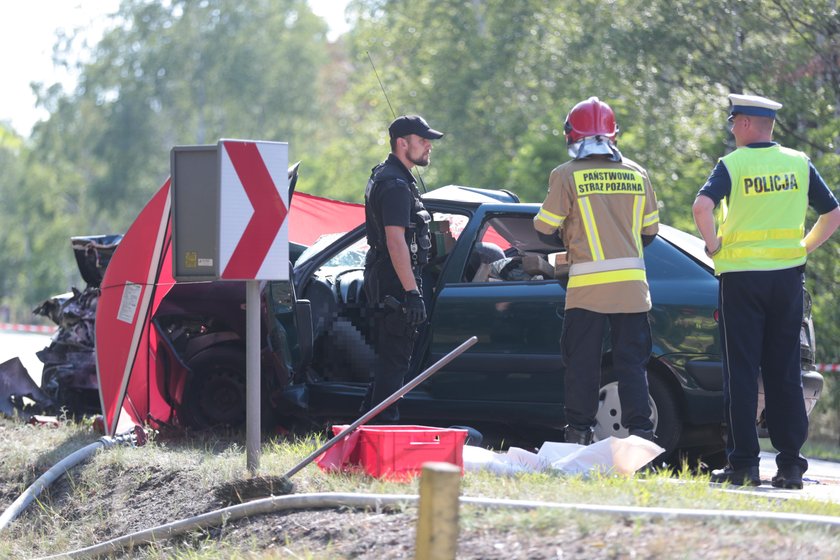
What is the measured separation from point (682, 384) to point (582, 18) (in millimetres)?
17393

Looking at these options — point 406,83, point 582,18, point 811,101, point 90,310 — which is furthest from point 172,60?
point 90,310

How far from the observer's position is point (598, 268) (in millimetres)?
6355

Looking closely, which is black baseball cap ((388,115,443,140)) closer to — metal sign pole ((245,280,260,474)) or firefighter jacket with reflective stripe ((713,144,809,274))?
metal sign pole ((245,280,260,474))

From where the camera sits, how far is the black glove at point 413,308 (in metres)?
6.76

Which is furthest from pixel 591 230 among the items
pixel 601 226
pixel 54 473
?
pixel 54 473

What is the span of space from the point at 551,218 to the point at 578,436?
1116mm

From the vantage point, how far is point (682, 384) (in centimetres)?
691

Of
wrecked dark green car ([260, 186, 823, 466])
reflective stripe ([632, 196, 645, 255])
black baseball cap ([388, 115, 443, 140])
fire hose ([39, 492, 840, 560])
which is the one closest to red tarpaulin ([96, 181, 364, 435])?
wrecked dark green car ([260, 186, 823, 466])

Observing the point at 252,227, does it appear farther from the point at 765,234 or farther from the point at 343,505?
the point at 765,234

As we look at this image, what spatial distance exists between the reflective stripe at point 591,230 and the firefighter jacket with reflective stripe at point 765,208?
663 millimetres

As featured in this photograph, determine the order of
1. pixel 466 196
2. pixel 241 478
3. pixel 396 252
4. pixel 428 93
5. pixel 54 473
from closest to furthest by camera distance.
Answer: pixel 241 478 → pixel 396 252 → pixel 54 473 → pixel 466 196 → pixel 428 93

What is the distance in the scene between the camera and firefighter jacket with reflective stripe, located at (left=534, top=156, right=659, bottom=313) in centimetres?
634

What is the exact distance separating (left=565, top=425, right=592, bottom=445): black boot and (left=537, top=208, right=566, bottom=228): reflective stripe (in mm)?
1045

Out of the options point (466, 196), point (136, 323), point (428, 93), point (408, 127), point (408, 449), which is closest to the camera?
point (408, 449)
